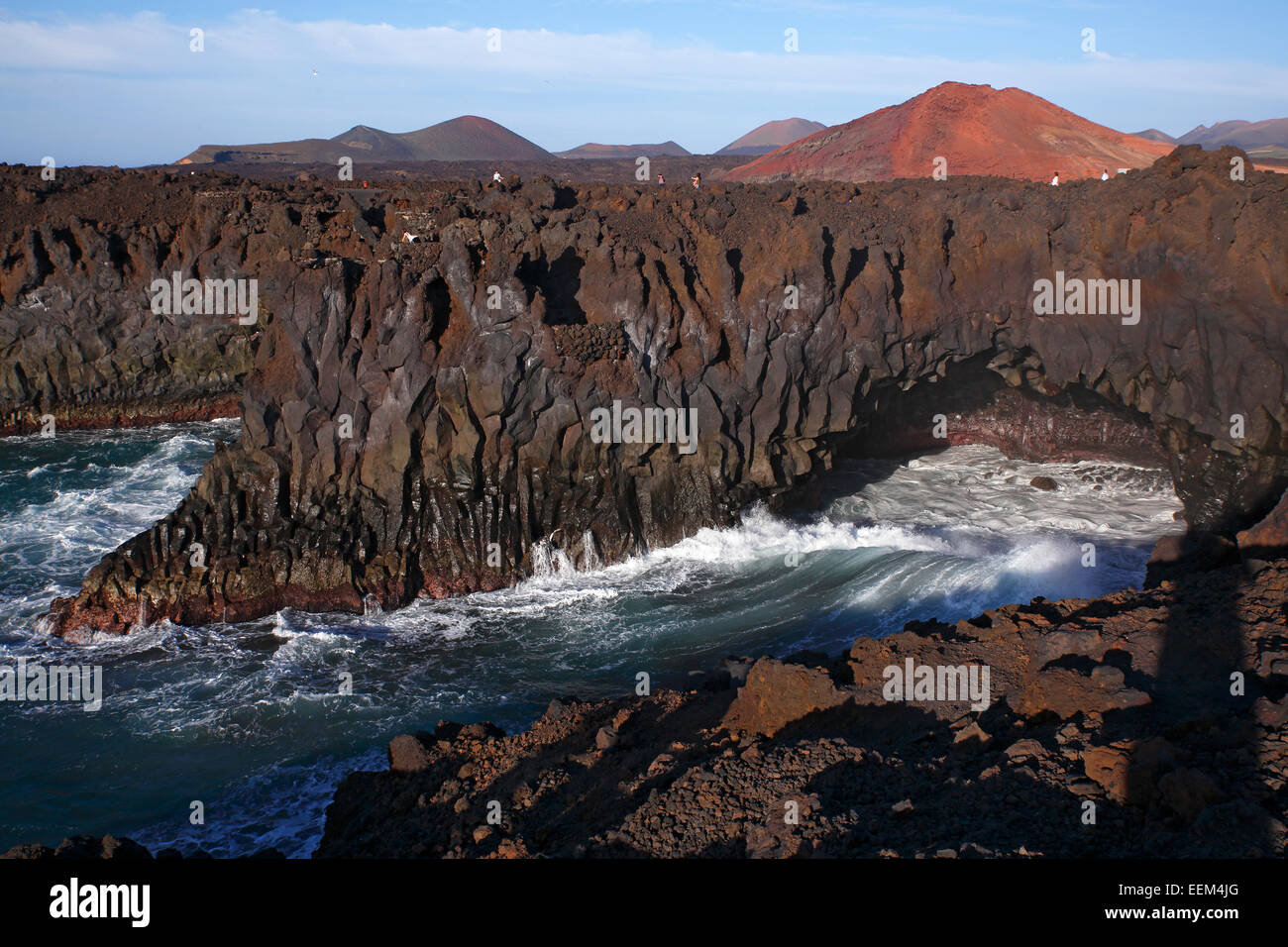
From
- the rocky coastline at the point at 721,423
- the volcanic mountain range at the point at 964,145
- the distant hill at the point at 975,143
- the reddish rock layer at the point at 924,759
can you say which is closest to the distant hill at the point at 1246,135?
the volcanic mountain range at the point at 964,145

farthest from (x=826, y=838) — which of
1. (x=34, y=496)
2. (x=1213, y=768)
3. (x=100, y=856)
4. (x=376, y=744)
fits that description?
(x=34, y=496)

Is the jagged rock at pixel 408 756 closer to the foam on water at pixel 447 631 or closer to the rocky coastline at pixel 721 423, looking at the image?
the rocky coastline at pixel 721 423

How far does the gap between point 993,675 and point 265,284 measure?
15981mm

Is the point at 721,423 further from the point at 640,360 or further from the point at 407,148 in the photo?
the point at 407,148

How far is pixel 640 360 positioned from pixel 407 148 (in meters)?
61.2

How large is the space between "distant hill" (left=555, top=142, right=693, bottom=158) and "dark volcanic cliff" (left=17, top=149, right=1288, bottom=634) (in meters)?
56.9

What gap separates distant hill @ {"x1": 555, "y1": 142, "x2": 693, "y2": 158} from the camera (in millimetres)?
79625

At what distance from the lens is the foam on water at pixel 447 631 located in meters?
13.1

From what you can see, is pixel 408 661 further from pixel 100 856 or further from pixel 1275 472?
pixel 1275 472

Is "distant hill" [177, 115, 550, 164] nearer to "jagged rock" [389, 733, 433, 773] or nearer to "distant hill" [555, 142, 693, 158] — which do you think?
"distant hill" [555, 142, 693, 158]

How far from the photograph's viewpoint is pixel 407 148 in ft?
241

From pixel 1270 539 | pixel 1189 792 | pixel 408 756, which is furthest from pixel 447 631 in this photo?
pixel 1270 539

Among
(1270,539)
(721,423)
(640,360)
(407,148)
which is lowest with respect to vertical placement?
(1270,539)

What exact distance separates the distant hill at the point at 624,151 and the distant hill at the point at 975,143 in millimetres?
33958
